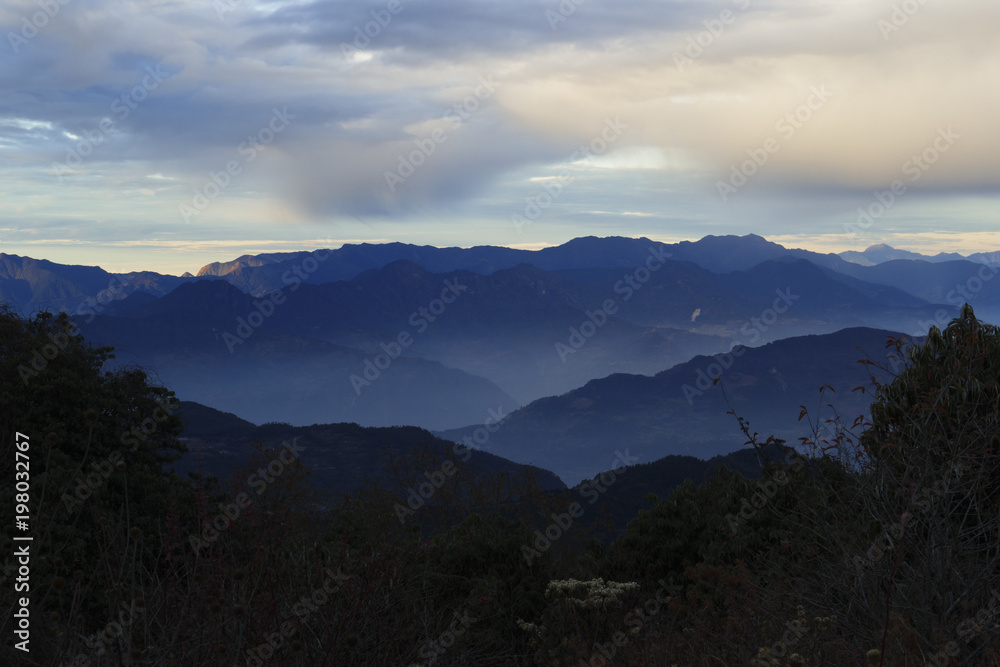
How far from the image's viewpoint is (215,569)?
662 centimetres

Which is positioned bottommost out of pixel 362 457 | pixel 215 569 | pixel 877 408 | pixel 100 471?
pixel 362 457

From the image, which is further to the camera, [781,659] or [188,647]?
[781,659]

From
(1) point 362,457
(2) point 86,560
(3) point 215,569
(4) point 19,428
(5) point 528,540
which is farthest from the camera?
(1) point 362,457

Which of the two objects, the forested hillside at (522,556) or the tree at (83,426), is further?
the tree at (83,426)

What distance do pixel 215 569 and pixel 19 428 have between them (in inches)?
554

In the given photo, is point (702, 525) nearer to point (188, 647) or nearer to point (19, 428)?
point (188, 647)

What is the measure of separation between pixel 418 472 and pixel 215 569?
1486 cm

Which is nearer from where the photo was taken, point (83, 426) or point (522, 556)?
point (522, 556)

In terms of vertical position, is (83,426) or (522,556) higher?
(83,426)

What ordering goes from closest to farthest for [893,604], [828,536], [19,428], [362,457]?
[893,604] < [828,536] < [19,428] < [362,457]

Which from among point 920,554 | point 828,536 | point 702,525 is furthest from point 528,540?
point 920,554

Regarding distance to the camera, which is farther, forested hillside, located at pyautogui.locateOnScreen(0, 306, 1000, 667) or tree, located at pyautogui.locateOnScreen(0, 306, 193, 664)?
tree, located at pyautogui.locateOnScreen(0, 306, 193, 664)

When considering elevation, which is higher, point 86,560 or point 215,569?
point 215,569

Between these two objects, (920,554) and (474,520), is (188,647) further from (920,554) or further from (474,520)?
(474,520)
